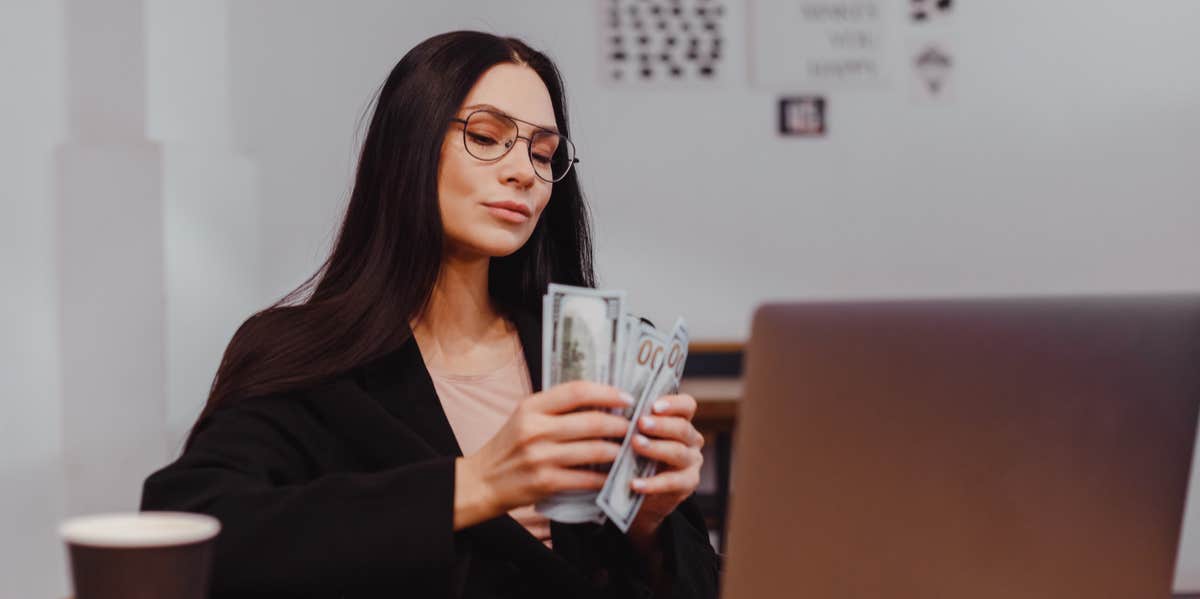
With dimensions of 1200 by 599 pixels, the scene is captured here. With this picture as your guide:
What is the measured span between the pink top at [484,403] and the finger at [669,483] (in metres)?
0.32

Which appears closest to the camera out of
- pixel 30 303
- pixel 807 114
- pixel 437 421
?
pixel 437 421

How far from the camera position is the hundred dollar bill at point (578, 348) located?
1.08 metres

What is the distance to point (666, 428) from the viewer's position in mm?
1098

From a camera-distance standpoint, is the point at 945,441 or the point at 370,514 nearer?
the point at 945,441

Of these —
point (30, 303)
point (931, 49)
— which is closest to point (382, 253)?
point (30, 303)

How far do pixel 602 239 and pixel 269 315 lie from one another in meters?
2.55

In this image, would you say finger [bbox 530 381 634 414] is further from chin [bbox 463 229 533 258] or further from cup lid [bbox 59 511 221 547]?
chin [bbox 463 229 533 258]

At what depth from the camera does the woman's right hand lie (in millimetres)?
1039

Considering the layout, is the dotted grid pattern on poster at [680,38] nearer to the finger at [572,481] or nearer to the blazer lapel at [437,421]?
the blazer lapel at [437,421]

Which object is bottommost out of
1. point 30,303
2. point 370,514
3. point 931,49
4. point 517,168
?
point 370,514

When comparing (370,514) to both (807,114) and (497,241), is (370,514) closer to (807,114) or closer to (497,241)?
(497,241)

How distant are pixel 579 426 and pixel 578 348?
8cm

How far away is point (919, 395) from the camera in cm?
81

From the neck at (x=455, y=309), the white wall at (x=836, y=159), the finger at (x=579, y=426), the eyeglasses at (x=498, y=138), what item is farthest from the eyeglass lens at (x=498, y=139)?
the white wall at (x=836, y=159)
